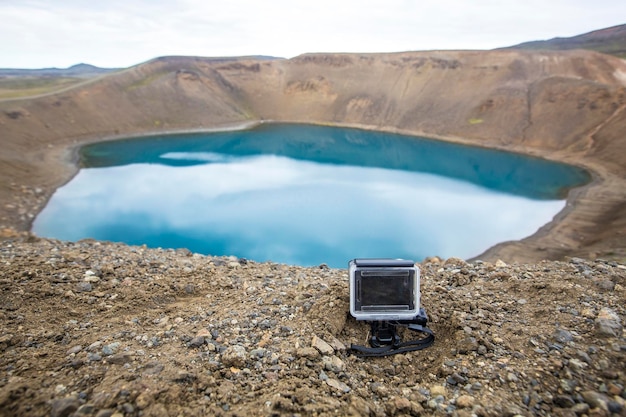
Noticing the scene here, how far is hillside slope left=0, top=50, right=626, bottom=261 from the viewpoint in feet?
78.4

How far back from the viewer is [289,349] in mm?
4586

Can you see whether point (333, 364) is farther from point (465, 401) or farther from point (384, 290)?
point (465, 401)

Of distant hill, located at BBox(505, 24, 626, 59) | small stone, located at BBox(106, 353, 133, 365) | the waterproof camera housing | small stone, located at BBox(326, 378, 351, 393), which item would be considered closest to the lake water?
the waterproof camera housing

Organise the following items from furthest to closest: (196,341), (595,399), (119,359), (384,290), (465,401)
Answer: (384,290), (196,341), (119,359), (465,401), (595,399)

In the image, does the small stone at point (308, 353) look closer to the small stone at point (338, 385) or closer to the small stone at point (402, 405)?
the small stone at point (338, 385)

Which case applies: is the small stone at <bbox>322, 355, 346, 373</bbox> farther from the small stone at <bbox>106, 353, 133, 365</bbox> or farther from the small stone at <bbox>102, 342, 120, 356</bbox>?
the small stone at <bbox>102, 342, 120, 356</bbox>

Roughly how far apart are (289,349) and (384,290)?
1.38m

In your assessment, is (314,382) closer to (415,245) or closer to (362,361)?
(362,361)

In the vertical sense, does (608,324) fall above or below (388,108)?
below

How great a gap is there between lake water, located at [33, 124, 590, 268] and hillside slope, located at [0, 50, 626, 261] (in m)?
2.11

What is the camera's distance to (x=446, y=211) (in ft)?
77.3

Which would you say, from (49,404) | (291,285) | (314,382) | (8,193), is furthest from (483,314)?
(8,193)

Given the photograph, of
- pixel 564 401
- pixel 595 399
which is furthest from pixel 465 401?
pixel 595 399

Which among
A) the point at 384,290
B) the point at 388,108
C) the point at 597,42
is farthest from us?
the point at 597,42
